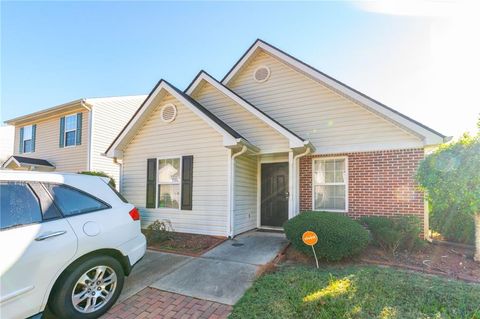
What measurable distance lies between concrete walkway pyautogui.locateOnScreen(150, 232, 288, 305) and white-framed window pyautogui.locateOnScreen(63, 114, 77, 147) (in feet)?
36.0

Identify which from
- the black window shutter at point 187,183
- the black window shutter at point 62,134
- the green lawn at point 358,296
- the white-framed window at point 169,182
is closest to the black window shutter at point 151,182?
the white-framed window at point 169,182

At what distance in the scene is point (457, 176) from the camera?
4.87 meters

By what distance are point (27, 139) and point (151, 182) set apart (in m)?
12.1

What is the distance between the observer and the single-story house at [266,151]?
6.73 meters

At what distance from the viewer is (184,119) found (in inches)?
309

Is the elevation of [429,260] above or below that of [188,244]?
above

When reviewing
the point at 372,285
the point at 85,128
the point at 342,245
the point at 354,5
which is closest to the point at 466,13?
the point at 354,5

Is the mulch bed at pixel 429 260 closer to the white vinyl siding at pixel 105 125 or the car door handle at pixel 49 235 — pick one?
the car door handle at pixel 49 235

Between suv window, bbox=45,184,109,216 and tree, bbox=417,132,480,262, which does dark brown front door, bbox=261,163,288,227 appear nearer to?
tree, bbox=417,132,480,262

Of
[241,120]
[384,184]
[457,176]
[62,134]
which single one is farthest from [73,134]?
[457,176]

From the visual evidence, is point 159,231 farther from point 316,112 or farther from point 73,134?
point 73,134

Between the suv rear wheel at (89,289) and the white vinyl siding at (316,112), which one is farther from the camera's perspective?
the white vinyl siding at (316,112)

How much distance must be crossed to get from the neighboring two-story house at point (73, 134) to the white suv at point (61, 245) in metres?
10.1

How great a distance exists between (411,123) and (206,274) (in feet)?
20.6
